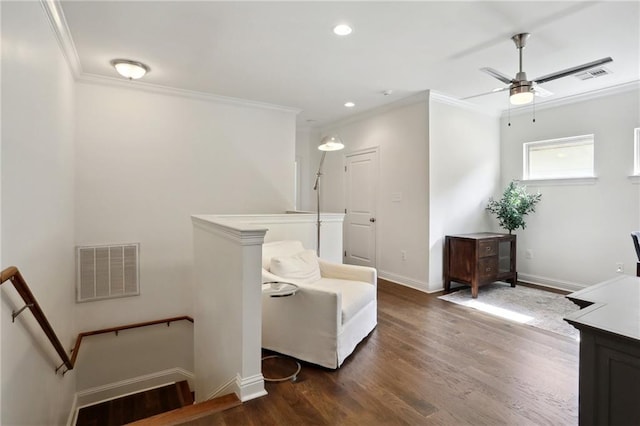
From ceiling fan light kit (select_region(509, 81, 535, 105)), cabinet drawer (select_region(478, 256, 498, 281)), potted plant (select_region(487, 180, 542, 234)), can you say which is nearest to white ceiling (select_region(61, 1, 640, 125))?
ceiling fan light kit (select_region(509, 81, 535, 105))

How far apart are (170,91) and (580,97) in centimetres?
547

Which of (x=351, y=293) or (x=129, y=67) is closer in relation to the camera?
(x=351, y=293)

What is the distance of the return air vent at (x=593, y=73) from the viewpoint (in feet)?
11.5

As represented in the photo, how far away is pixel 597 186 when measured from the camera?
14.3ft

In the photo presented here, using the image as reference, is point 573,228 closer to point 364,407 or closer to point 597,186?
point 597,186

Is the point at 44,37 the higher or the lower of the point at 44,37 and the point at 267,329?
the higher

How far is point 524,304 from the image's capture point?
3959 mm

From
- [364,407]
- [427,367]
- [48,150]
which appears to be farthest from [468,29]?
[48,150]

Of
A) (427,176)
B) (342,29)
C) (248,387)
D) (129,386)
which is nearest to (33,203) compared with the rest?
(248,387)

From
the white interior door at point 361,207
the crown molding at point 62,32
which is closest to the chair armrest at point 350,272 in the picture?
the white interior door at point 361,207

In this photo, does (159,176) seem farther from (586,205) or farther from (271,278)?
(586,205)

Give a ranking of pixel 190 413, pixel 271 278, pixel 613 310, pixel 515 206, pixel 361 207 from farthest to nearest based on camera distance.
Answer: pixel 361 207, pixel 515 206, pixel 271 278, pixel 190 413, pixel 613 310

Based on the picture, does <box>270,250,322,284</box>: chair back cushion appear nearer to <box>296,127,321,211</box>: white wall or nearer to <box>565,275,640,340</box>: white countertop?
<box>565,275,640,340</box>: white countertop

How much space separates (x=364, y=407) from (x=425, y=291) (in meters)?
2.72
